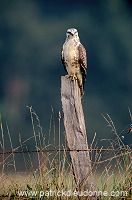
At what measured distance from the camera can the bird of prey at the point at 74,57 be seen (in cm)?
567

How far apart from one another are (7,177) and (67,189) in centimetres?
85

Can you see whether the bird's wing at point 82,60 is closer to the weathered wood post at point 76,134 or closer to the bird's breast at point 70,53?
the bird's breast at point 70,53

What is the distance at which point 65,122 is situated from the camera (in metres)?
3.76

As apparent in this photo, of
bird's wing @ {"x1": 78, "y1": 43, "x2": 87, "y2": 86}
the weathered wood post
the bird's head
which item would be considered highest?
the bird's head

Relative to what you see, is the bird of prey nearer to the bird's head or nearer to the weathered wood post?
the bird's head

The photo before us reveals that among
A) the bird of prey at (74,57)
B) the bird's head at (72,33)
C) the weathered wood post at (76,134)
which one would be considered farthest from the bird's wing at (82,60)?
the weathered wood post at (76,134)

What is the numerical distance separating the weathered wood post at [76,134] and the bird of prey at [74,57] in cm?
172

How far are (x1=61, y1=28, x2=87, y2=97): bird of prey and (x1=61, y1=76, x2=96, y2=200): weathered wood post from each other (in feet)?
5.65

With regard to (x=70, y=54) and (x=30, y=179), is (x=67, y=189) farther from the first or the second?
(x=70, y=54)

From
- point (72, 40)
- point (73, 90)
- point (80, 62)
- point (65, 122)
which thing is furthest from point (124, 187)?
point (72, 40)

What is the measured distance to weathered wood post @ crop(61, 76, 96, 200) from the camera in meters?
3.60

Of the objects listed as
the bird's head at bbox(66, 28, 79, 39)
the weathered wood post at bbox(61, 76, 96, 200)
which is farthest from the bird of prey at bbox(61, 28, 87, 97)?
the weathered wood post at bbox(61, 76, 96, 200)

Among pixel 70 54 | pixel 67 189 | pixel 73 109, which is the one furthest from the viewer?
pixel 70 54

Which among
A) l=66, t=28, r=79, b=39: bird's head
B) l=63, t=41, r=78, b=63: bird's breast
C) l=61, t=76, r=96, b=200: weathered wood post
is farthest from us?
l=66, t=28, r=79, b=39: bird's head
